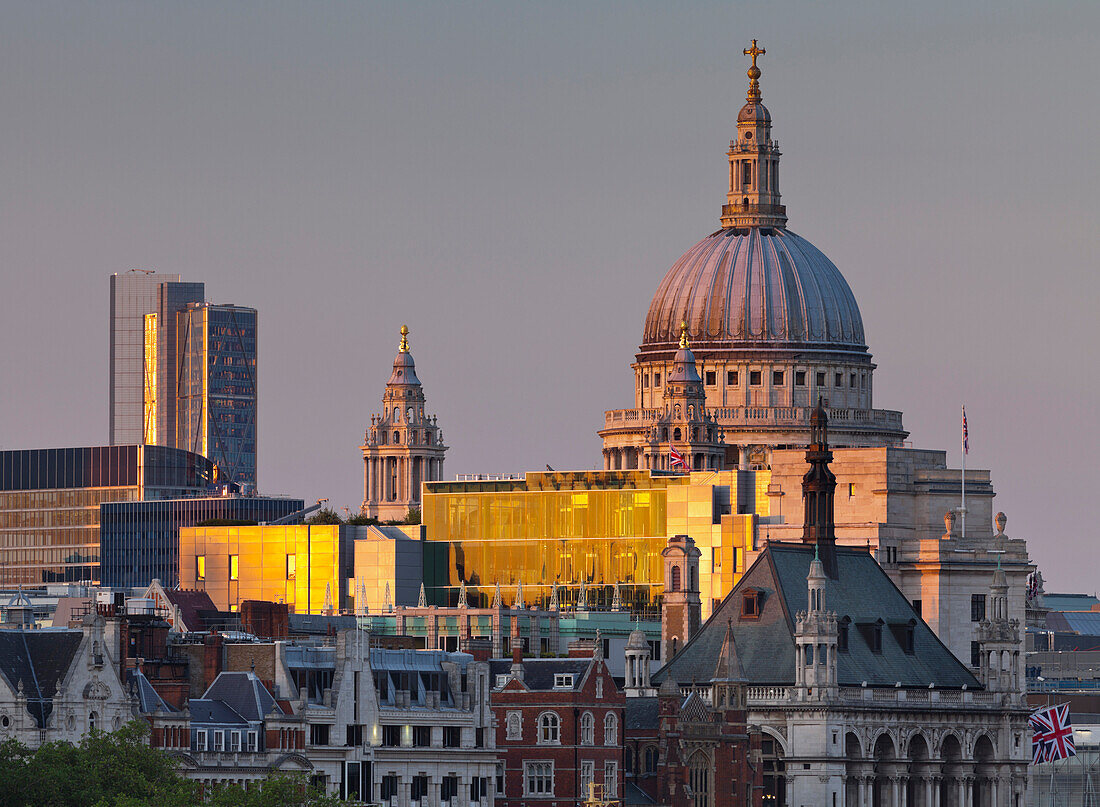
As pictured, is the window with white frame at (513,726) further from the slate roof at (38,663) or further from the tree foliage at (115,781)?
the tree foliage at (115,781)

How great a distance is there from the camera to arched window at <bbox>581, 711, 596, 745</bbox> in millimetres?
182125

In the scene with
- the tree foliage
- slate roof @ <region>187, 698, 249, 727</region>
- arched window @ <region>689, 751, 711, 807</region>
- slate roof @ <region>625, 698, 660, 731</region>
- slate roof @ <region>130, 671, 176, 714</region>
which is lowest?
arched window @ <region>689, 751, 711, 807</region>

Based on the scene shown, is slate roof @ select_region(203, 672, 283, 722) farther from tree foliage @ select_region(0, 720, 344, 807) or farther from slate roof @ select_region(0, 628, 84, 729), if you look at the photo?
tree foliage @ select_region(0, 720, 344, 807)

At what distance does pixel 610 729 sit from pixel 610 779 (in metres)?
2.73

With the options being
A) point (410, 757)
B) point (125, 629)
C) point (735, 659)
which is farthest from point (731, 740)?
point (125, 629)

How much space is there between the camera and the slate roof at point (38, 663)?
6373 inches

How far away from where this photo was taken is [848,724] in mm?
196625

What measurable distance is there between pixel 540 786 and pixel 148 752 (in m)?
32.3

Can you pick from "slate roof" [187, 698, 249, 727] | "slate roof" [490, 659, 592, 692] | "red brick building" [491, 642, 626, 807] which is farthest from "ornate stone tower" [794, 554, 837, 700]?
"slate roof" [187, 698, 249, 727]

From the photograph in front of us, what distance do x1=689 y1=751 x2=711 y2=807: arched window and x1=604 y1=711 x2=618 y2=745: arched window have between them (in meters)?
4.57

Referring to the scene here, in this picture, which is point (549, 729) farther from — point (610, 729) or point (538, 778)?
point (610, 729)

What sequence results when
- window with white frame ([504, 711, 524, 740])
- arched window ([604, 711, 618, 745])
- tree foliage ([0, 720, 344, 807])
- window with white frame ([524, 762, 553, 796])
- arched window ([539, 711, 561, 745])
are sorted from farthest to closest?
arched window ([604, 711, 618, 745]) < arched window ([539, 711, 561, 745]) < window with white frame ([504, 711, 524, 740]) < window with white frame ([524, 762, 553, 796]) < tree foliage ([0, 720, 344, 807])

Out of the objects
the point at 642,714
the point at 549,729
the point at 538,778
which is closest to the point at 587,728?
the point at 549,729

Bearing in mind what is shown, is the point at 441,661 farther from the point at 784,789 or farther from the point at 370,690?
the point at 784,789
